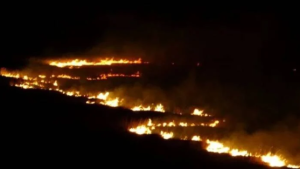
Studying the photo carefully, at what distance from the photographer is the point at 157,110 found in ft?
45.4

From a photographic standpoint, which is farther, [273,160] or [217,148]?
[217,148]

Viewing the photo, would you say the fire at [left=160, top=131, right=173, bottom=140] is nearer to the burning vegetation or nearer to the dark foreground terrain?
the burning vegetation

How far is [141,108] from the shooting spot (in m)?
13.9

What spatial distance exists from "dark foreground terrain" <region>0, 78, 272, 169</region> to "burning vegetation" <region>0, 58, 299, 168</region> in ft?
1.60

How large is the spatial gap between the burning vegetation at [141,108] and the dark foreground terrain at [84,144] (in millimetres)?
487

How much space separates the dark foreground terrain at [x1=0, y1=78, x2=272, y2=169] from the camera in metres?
9.39

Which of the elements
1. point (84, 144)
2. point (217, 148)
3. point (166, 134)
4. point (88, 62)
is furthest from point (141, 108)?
point (88, 62)

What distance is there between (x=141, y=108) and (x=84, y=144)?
3912 mm

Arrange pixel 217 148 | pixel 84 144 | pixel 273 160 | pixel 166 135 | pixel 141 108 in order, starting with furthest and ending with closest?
pixel 141 108 < pixel 166 135 < pixel 217 148 < pixel 273 160 < pixel 84 144

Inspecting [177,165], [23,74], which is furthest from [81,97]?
[177,165]

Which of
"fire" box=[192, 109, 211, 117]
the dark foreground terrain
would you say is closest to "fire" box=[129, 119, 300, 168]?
the dark foreground terrain

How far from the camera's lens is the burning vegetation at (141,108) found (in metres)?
10.8

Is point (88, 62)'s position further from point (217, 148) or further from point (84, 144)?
point (84, 144)

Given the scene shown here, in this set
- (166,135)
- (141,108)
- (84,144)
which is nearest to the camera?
(84,144)
